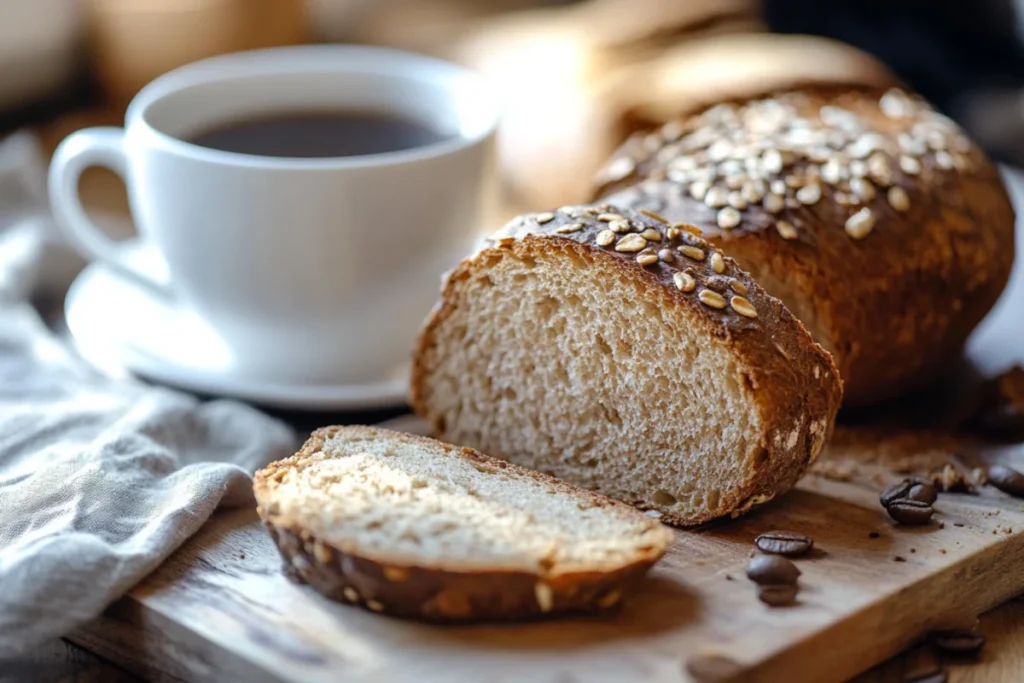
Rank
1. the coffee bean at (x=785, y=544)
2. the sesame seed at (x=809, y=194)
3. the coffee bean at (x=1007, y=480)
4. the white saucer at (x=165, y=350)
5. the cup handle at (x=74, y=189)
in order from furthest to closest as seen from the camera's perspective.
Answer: the cup handle at (x=74, y=189)
the white saucer at (x=165, y=350)
the sesame seed at (x=809, y=194)
the coffee bean at (x=1007, y=480)
the coffee bean at (x=785, y=544)

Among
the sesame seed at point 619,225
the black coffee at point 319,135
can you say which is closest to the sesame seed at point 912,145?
the sesame seed at point 619,225

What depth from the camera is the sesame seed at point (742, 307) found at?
80.4 inches

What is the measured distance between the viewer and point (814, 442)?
213 centimetres

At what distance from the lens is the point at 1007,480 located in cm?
224

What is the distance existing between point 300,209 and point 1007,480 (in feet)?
4.86

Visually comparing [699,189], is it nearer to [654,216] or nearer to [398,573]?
[654,216]

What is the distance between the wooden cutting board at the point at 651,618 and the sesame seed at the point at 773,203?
2.03ft

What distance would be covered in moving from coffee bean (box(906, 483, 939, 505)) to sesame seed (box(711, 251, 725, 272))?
20.5 inches

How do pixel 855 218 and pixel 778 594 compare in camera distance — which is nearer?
pixel 778 594

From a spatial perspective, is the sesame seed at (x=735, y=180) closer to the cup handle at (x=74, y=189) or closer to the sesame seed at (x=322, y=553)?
the sesame seed at (x=322, y=553)

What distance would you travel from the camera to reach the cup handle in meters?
2.84

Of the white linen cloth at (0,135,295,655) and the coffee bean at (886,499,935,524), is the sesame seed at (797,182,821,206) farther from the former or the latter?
the white linen cloth at (0,135,295,655)

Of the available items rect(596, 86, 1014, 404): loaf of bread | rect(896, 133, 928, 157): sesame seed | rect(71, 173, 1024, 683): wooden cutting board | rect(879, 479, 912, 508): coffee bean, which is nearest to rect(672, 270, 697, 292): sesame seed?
rect(596, 86, 1014, 404): loaf of bread

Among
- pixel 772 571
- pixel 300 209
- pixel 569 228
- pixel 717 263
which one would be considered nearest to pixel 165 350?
pixel 300 209
